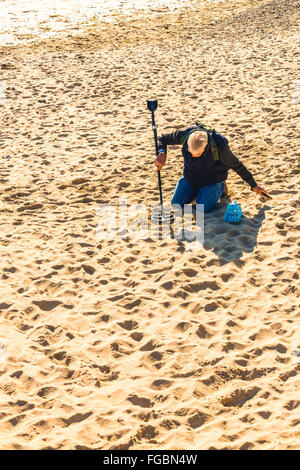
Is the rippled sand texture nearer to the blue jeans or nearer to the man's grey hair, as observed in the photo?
the blue jeans

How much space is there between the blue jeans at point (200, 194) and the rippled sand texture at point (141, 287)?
0.42 m

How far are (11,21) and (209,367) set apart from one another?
66.2 feet

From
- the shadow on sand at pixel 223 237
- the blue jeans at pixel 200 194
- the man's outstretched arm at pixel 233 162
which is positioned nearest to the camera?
the shadow on sand at pixel 223 237

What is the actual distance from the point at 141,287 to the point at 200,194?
74.8 inches

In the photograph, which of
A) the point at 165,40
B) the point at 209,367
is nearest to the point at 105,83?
the point at 165,40

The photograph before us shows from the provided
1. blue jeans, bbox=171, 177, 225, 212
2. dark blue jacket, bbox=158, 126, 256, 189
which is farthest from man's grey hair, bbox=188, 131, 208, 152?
blue jeans, bbox=171, 177, 225, 212

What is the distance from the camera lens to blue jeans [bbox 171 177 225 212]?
24.1 feet

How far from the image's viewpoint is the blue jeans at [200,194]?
24.1ft

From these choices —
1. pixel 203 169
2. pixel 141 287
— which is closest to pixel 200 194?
pixel 203 169

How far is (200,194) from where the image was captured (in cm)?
740

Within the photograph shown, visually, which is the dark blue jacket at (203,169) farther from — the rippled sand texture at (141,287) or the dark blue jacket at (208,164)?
the rippled sand texture at (141,287)

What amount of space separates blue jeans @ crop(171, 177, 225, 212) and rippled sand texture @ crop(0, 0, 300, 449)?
424 millimetres

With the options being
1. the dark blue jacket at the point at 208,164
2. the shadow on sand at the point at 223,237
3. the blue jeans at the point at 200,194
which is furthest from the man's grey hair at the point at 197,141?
the shadow on sand at the point at 223,237

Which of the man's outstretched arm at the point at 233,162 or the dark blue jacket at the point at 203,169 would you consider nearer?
the man's outstretched arm at the point at 233,162
